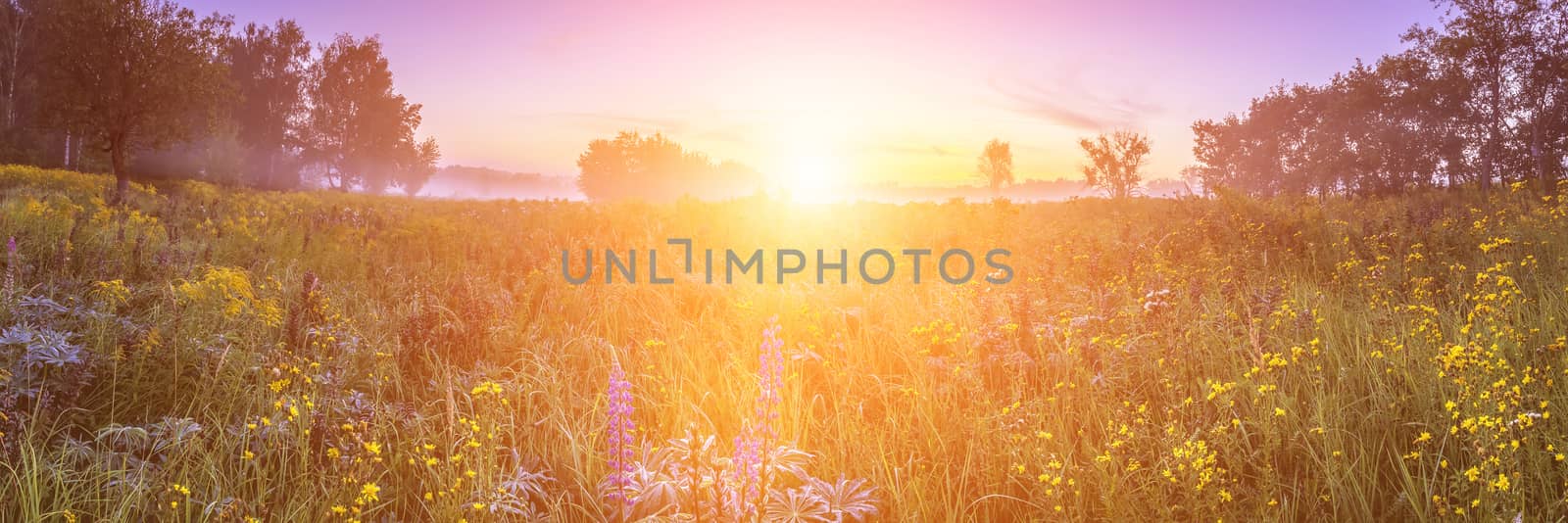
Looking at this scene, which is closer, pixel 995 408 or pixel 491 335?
pixel 995 408

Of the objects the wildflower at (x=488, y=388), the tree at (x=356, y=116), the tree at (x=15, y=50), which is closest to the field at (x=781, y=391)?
the wildflower at (x=488, y=388)

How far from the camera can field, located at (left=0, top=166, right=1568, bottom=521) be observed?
92.8 inches

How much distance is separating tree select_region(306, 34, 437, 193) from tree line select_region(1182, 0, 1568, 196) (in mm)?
51956

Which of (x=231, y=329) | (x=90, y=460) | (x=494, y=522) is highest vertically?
(x=231, y=329)

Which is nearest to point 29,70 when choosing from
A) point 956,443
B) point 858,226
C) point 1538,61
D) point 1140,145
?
point 858,226

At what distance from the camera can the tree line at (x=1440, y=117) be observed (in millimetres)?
20188

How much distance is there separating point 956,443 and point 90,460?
3.64m

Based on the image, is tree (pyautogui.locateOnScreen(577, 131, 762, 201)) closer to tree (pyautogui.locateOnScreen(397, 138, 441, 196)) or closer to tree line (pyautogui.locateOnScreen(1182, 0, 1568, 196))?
tree (pyautogui.locateOnScreen(397, 138, 441, 196))

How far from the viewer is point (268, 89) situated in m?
44.4

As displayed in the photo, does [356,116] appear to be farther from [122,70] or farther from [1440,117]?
[1440,117]

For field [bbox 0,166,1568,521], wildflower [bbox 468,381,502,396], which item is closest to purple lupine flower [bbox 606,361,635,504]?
field [bbox 0,166,1568,521]

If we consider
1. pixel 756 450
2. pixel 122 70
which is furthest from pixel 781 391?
pixel 122 70

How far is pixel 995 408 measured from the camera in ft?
10.7

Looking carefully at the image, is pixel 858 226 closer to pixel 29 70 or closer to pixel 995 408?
pixel 995 408
